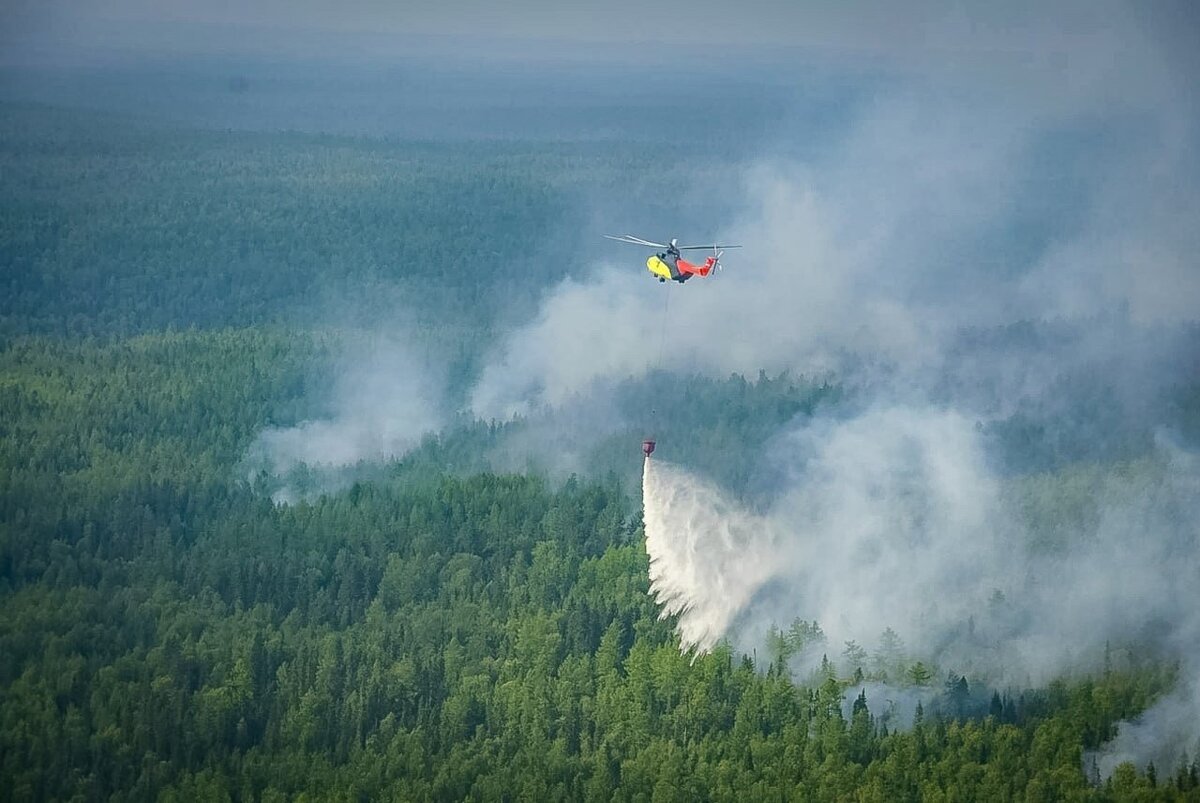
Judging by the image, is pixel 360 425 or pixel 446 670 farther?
pixel 360 425

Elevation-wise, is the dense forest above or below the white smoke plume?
below

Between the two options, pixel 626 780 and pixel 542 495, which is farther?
pixel 542 495

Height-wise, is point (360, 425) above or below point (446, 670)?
above

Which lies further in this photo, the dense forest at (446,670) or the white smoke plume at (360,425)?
the white smoke plume at (360,425)

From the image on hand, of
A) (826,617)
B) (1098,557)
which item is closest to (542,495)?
(826,617)

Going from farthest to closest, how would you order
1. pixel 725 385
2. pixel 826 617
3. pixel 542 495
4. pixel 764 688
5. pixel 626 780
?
pixel 725 385, pixel 542 495, pixel 826 617, pixel 764 688, pixel 626 780

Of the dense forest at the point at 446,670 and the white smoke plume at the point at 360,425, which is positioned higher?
the white smoke plume at the point at 360,425

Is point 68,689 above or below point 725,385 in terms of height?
below

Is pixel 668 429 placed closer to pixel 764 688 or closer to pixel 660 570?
pixel 660 570

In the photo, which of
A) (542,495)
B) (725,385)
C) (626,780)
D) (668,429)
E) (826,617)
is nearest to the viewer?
(626,780)

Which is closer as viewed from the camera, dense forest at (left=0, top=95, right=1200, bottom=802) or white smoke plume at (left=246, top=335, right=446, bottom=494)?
dense forest at (left=0, top=95, right=1200, bottom=802)
